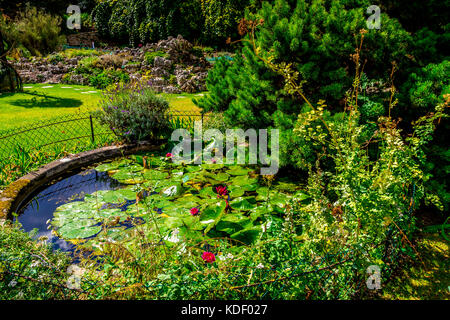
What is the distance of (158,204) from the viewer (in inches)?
147

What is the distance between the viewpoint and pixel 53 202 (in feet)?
12.8

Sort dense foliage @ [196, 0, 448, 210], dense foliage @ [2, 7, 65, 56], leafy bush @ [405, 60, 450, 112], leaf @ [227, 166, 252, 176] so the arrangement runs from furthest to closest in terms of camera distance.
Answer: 1. dense foliage @ [2, 7, 65, 56]
2. leaf @ [227, 166, 252, 176]
3. dense foliage @ [196, 0, 448, 210]
4. leafy bush @ [405, 60, 450, 112]

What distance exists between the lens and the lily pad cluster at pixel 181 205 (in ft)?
10.4

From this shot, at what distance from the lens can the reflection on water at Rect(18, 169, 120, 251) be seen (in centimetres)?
336

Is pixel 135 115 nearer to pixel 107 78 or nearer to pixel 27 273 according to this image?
pixel 27 273

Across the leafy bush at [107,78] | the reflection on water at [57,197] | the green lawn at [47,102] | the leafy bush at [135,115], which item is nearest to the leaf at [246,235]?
the reflection on water at [57,197]

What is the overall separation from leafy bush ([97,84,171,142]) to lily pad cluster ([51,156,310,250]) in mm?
796

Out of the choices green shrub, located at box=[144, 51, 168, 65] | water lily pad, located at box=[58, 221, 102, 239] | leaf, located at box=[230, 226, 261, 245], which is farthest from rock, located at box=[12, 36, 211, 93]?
leaf, located at box=[230, 226, 261, 245]

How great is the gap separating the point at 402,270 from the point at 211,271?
5.90 ft

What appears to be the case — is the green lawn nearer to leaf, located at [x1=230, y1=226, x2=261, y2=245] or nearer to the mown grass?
the mown grass

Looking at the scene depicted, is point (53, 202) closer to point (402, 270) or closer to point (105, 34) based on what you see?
point (402, 270)

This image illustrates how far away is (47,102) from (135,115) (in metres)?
4.96

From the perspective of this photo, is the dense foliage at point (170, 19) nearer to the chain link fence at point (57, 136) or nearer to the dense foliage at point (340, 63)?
the chain link fence at point (57, 136)
